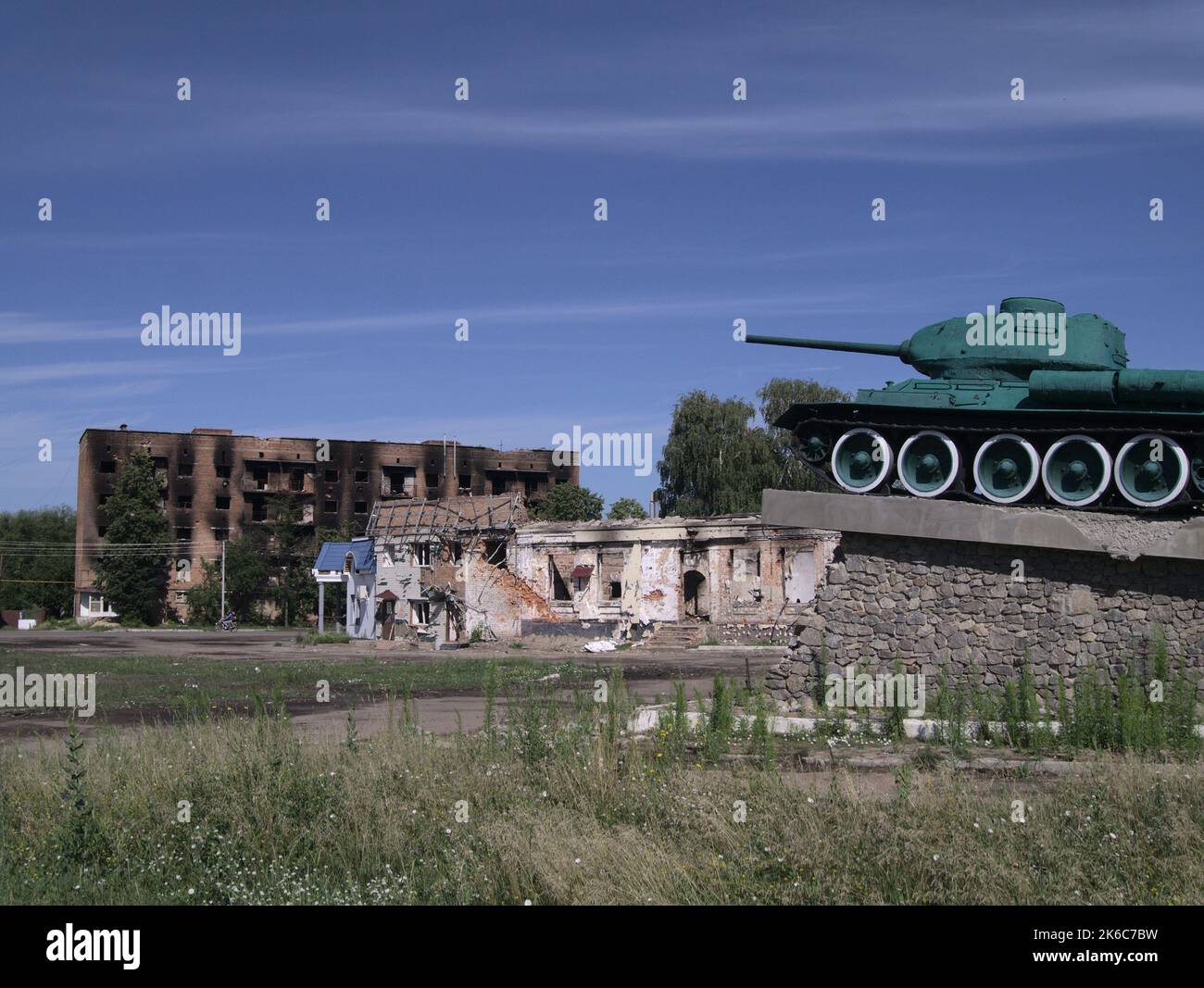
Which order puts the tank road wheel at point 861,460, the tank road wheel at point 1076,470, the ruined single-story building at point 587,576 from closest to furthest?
the tank road wheel at point 1076,470 < the tank road wheel at point 861,460 < the ruined single-story building at point 587,576

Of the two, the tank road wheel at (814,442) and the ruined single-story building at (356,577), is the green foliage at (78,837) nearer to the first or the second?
the tank road wheel at (814,442)

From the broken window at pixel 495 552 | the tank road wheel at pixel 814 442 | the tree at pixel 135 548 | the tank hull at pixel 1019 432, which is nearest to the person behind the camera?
the tank hull at pixel 1019 432

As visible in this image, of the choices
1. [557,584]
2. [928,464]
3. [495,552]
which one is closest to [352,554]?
[495,552]

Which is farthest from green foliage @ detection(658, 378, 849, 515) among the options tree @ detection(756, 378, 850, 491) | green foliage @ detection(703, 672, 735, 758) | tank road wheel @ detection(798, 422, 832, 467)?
green foliage @ detection(703, 672, 735, 758)

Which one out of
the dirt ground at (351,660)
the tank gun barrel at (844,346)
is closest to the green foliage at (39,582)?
the dirt ground at (351,660)

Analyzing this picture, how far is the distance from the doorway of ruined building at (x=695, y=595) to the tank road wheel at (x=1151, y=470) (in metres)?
25.2

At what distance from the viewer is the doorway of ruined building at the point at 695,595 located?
41781 millimetres

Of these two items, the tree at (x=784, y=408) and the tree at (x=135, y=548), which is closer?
the tree at (x=784, y=408)

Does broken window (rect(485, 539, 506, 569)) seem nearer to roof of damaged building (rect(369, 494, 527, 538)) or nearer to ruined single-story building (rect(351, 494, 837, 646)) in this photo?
ruined single-story building (rect(351, 494, 837, 646))
